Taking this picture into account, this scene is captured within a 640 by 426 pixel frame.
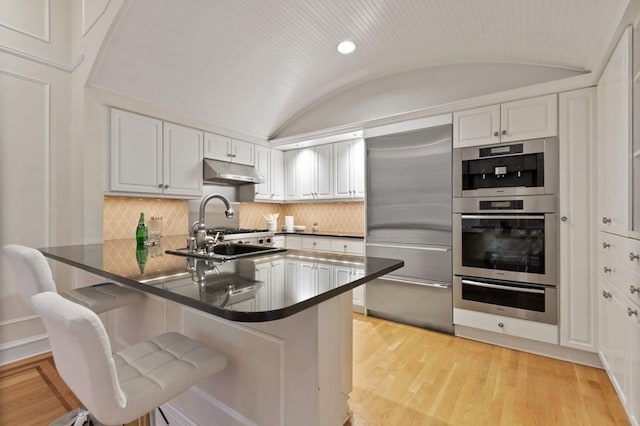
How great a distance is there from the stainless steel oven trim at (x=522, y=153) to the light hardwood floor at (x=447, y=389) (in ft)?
4.51

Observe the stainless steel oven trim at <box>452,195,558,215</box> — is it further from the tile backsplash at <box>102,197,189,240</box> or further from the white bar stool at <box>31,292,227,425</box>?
the tile backsplash at <box>102,197,189,240</box>

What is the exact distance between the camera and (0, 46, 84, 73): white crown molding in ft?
8.20

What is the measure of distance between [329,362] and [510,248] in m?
2.23

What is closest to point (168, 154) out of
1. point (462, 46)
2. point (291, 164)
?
point (291, 164)

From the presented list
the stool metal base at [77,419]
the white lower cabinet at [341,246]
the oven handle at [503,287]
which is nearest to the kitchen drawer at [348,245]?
the white lower cabinet at [341,246]

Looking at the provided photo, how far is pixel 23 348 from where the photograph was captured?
8.29 ft

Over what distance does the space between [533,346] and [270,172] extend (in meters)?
3.57

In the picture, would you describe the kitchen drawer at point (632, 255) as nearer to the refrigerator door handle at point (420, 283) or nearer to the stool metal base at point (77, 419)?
the refrigerator door handle at point (420, 283)

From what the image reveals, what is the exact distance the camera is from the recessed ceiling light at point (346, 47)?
3.04 m

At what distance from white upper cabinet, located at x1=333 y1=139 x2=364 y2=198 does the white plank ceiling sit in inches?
34.8

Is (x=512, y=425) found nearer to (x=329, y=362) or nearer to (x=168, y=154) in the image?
(x=329, y=362)

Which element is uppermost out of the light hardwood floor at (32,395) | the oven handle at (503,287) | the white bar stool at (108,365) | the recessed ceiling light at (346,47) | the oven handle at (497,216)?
the recessed ceiling light at (346,47)

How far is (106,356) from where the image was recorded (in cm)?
81

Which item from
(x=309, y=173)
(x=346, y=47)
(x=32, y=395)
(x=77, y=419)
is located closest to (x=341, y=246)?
(x=309, y=173)
